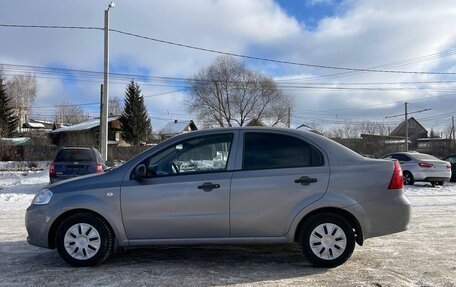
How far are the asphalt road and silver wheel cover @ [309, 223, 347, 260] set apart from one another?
7.7 inches

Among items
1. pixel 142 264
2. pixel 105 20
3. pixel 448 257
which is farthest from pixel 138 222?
pixel 105 20

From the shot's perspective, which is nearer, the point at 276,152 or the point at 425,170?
the point at 276,152

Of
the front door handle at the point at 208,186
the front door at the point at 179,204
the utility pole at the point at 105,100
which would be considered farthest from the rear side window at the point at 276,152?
the utility pole at the point at 105,100

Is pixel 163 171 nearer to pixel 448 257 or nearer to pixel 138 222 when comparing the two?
pixel 138 222

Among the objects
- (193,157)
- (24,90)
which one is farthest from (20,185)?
(24,90)

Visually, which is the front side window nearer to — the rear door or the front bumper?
the rear door

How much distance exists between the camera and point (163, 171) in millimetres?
5781

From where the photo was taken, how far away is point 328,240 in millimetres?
5598

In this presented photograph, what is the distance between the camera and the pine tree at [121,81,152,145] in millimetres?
54531

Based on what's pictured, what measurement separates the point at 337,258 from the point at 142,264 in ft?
8.11

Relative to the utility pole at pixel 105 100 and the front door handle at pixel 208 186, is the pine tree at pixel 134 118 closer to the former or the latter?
the utility pole at pixel 105 100

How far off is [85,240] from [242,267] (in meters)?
2.00

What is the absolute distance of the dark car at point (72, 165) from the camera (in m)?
13.9

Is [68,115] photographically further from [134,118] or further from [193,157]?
[193,157]
